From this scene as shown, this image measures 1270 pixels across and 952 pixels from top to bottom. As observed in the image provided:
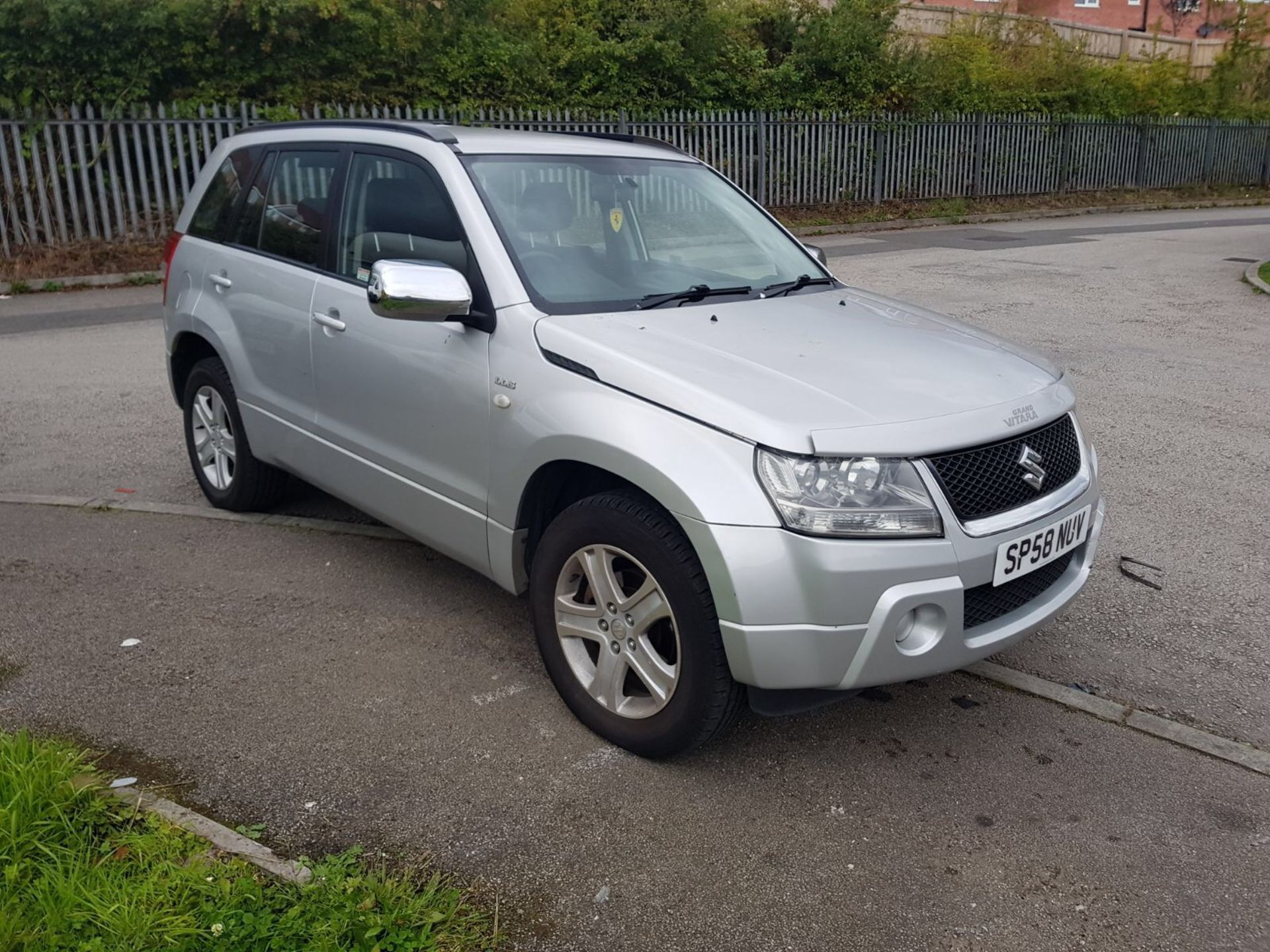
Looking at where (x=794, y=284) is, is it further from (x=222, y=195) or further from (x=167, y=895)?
(x=167, y=895)

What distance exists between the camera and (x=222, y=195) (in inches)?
213

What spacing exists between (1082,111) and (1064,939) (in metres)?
27.7

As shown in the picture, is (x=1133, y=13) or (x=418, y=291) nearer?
(x=418, y=291)

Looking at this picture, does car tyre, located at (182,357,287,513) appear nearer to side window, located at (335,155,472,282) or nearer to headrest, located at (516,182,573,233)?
side window, located at (335,155,472,282)

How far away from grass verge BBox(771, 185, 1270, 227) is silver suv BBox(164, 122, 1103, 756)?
16474 mm

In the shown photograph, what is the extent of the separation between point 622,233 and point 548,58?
1609 centimetres

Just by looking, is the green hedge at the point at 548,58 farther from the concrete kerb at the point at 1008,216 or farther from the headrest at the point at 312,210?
the headrest at the point at 312,210

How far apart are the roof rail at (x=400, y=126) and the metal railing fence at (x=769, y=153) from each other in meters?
11.0

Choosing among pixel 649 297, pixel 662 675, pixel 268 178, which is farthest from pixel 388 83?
pixel 662 675

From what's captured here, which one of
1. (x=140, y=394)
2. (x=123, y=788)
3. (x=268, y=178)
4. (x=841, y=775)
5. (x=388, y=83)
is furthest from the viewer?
(x=388, y=83)

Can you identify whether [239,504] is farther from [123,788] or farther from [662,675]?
[662,675]

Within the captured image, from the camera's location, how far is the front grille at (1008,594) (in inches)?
126

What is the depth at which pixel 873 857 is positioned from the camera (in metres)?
3.01

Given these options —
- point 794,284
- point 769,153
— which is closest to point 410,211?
point 794,284
